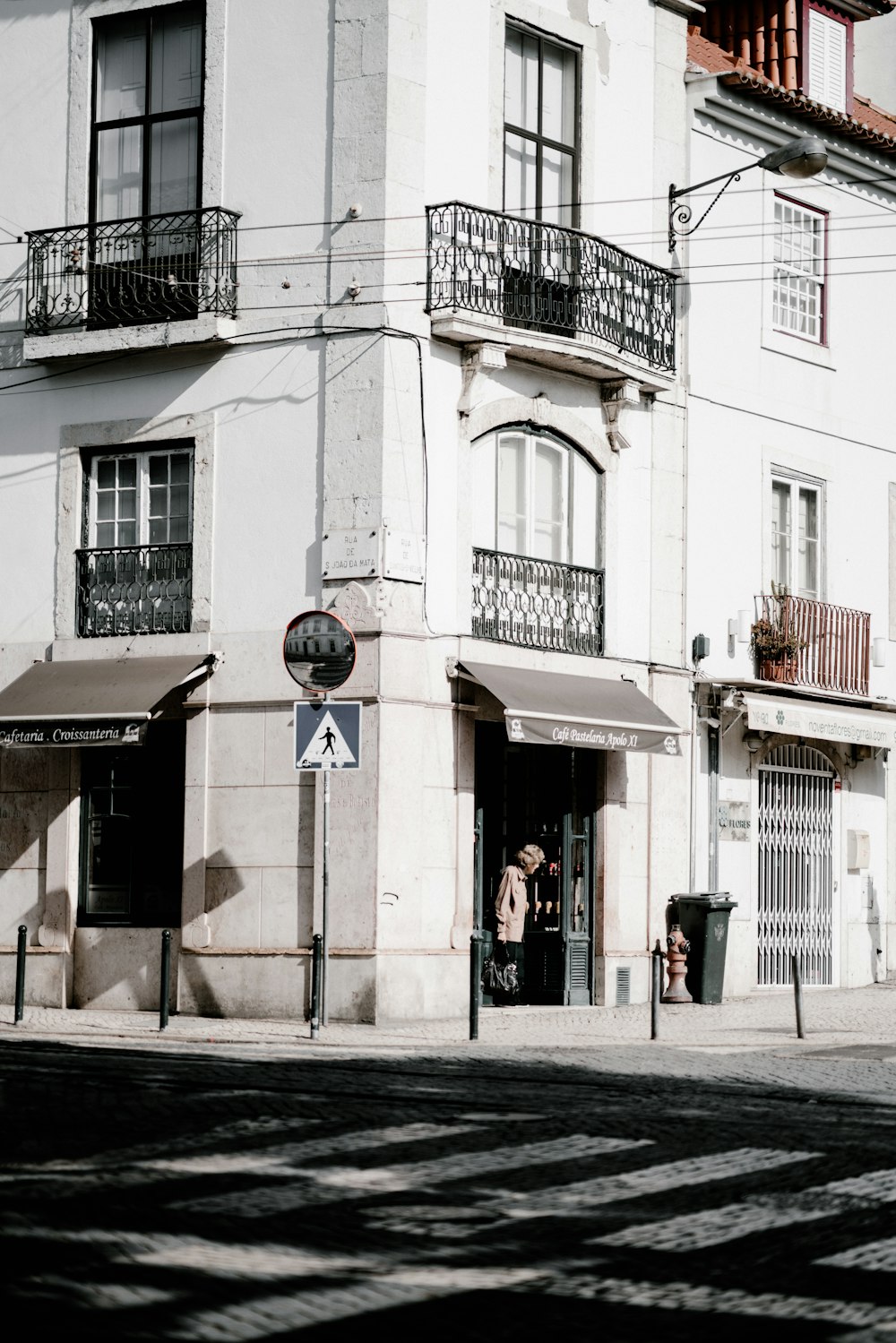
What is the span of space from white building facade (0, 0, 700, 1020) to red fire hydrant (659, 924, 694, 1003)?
343 millimetres

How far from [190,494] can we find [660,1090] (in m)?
9.57

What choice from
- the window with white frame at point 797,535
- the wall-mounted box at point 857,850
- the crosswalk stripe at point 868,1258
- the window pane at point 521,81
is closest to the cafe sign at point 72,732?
the window pane at point 521,81

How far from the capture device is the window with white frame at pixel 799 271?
82.0 feet

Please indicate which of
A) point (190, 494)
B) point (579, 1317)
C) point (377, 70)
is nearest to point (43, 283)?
point (190, 494)

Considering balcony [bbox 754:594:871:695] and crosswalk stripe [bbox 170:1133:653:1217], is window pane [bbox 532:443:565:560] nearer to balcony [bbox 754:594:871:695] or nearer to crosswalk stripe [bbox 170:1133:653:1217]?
balcony [bbox 754:594:871:695]

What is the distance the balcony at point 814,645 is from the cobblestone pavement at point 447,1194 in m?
8.60

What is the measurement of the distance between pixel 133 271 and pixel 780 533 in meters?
8.61

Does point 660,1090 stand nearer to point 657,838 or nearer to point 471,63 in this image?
point 657,838

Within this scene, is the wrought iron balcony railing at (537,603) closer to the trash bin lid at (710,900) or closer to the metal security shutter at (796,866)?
the trash bin lid at (710,900)

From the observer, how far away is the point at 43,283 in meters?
21.5

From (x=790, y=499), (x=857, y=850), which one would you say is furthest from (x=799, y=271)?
(x=857, y=850)

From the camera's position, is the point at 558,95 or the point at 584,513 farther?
the point at 558,95

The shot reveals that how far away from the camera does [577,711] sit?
20531 millimetres

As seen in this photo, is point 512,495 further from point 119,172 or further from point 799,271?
point 799,271
